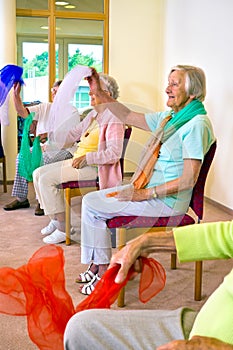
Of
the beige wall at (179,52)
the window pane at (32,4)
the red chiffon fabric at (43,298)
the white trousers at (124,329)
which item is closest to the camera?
the white trousers at (124,329)

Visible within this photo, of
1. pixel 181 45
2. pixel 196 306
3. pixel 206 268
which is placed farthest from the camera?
pixel 181 45

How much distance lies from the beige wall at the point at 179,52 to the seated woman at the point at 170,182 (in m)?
1.84

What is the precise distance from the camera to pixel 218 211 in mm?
4488

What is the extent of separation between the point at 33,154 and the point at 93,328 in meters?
3.15

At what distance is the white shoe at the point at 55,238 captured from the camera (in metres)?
3.56

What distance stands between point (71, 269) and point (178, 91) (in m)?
1.25

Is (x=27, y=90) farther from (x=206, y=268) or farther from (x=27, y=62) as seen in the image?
(x=206, y=268)

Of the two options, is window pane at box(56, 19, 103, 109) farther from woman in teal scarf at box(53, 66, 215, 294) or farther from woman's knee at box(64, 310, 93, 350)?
woman's knee at box(64, 310, 93, 350)

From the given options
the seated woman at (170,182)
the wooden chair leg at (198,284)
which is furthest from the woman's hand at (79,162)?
the wooden chair leg at (198,284)

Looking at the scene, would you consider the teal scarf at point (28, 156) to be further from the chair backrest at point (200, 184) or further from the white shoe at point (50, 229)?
the chair backrest at point (200, 184)

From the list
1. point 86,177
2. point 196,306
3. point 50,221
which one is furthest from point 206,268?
point 50,221

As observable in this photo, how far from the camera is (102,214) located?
2617 mm

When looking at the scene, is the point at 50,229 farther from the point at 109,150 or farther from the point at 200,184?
the point at 200,184

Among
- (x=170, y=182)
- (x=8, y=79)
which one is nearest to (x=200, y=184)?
(x=170, y=182)
